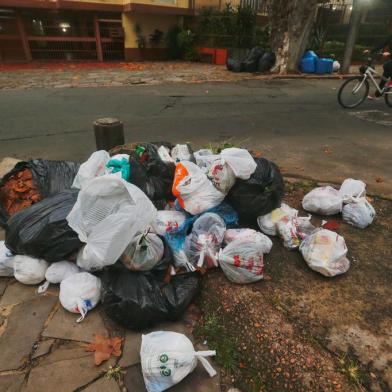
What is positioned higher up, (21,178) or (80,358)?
(21,178)

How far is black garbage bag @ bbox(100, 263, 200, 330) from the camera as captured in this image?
187 centimetres

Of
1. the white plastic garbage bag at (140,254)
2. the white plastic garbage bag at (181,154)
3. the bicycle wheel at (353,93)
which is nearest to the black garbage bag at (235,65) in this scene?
the bicycle wheel at (353,93)

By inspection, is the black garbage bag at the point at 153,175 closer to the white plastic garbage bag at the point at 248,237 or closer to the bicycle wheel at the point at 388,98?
the white plastic garbage bag at the point at 248,237

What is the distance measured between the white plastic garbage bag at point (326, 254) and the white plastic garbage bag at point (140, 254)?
3.58 feet

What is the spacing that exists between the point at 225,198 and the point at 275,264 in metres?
0.67

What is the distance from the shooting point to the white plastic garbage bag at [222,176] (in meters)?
2.46

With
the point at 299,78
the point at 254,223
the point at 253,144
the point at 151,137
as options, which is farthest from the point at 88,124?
the point at 299,78

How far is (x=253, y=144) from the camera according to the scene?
16.0 feet

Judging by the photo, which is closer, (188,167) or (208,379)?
(208,379)

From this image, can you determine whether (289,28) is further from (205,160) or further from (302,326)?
(302,326)

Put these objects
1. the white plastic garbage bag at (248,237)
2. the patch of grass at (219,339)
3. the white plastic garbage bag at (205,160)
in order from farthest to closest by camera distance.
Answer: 1. the white plastic garbage bag at (205,160)
2. the white plastic garbage bag at (248,237)
3. the patch of grass at (219,339)

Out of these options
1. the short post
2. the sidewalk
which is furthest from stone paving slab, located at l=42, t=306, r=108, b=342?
the sidewalk

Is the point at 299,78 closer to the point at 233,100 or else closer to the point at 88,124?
the point at 233,100

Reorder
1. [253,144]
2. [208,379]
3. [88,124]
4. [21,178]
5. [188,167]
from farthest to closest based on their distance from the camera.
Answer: [88,124] < [253,144] < [21,178] < [188,167] < [208,379]
